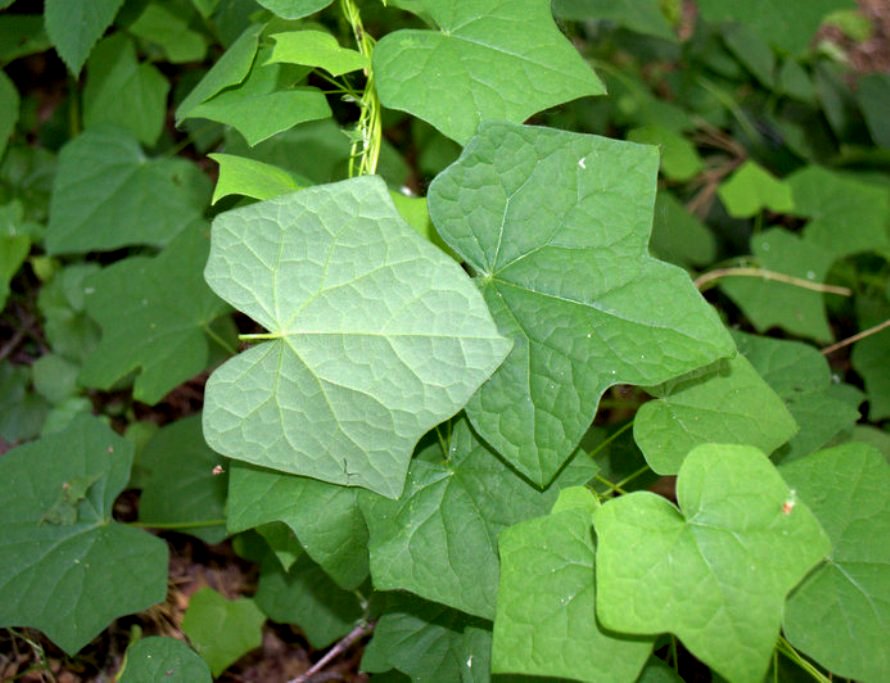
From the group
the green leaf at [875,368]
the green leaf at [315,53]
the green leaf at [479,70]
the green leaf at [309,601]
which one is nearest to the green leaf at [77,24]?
the green leaf at [315,53]

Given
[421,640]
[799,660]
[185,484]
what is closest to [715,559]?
[799,660]

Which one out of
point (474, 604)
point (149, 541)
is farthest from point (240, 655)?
point (474, 604)

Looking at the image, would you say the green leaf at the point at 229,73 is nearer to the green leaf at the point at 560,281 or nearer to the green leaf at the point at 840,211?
the green leaf at the point at 560,281

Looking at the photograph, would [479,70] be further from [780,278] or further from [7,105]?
[7,105]

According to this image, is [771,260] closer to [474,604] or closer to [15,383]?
[474,604]

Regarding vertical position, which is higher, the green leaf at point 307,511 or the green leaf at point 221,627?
the green leaf at point 307,511

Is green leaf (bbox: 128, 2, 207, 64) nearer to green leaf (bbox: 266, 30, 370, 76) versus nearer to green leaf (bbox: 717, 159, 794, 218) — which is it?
green leaf (bbox: 266, 30, 370, 76)

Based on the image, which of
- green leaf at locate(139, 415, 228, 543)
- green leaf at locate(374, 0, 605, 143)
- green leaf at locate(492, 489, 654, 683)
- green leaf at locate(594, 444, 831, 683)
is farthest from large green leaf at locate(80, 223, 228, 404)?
green leaf at locate(594, 444, 831, 683)
